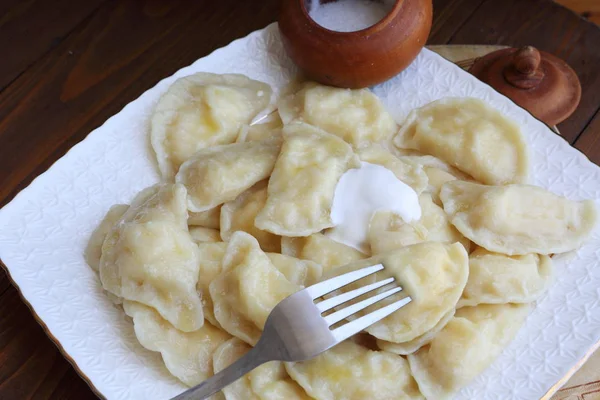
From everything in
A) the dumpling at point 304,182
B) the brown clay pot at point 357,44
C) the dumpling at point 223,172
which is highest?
the brown clay pot at point 357,44

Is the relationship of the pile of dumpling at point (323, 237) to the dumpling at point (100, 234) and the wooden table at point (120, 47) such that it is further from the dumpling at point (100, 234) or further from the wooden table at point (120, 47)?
the wooden table at point (120, 47)

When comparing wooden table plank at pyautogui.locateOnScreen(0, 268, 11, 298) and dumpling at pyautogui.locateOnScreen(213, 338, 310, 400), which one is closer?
dumpling at pyautogui.locateOnScreen(213, 338, 310, 400)

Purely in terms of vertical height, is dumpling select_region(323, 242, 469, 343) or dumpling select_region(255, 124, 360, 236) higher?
dumpling select_region(255, 124, 360, 236)

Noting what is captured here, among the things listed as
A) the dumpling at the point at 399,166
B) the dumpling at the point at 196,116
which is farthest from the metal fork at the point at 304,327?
the dumpling at the point at 196,116

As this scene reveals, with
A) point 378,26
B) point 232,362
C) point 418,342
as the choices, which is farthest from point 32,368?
point 378,26

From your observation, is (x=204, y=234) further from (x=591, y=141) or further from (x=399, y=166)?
(x=591, y=141)

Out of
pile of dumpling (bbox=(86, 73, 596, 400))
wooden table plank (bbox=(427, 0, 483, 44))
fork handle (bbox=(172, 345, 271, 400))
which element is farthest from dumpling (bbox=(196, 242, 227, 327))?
wooden table plank (bbox=(427, 0, 483, 44))

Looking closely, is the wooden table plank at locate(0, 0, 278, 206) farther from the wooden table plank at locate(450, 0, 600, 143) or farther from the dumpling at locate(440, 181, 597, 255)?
the dumpling at locate(440, 181, 597, 255)
